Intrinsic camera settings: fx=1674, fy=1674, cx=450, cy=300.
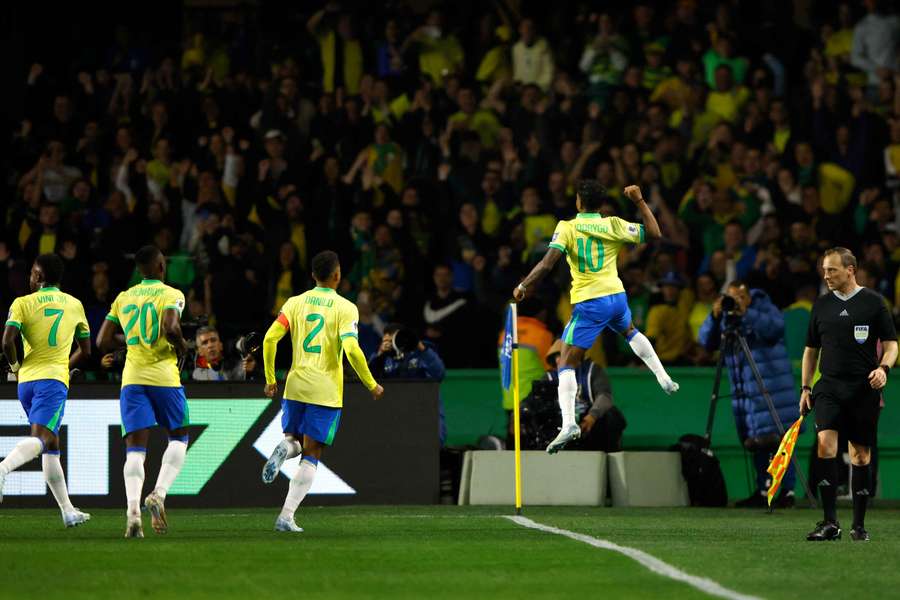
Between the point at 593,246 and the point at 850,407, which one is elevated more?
the point at 593,246

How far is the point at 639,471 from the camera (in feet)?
56.2

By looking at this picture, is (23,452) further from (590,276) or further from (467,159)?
(467,159)

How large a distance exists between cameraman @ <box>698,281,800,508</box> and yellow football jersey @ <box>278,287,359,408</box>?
5394 millimetres

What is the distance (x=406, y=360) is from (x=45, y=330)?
5.35 m

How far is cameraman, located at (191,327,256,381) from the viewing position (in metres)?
17.5

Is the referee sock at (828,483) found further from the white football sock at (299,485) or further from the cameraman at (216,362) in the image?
the cameraman at (216,362)

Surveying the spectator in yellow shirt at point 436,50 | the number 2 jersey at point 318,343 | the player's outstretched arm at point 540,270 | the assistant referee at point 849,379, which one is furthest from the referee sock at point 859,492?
the spectator in yellow shirt at point 436,50

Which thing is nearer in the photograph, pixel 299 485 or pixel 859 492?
pixel 859 492

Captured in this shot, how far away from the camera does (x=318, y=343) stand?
1295cm

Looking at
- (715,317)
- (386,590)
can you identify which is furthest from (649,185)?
(386,590)

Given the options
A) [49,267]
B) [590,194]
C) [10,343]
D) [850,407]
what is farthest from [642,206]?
[10,343]

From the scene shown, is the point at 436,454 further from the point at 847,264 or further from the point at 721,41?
the point at 721,41

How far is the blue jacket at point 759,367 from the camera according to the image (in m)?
17.3

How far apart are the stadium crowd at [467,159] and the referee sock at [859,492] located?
6251 millimetres
